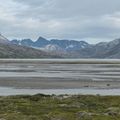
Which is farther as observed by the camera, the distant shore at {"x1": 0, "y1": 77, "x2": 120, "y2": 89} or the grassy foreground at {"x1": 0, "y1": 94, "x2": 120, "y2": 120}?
the distant shore at {"x1": 0, "y1": 77, "x2": 120, "y2": 89}

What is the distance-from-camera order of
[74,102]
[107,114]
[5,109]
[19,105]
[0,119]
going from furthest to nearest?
[74,102], [19,105], [5,109], [107,114], [0,119]

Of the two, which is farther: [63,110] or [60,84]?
[60,84]

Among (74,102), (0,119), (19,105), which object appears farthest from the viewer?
(74,102)

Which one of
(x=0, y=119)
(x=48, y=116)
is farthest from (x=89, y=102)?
(x=0, y=119)

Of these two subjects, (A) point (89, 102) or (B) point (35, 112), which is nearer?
(B) point (35, 112)

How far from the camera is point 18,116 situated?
28.6 metres

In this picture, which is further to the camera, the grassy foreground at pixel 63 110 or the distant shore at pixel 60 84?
the distant shore at pixel 60 84

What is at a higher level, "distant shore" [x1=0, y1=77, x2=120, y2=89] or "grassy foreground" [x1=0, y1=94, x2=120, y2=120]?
"distant shore" [x1=0, y1=77, x2=120, y2=89]

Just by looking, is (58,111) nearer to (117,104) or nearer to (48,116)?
(48,116)

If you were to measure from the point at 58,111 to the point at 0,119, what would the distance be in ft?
18.5

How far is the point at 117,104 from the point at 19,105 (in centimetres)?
919

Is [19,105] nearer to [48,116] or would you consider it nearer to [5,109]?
[5,109]

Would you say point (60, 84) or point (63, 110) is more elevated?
point (60, 84)

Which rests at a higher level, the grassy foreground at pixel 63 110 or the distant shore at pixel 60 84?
the distant shore at pixel 60 84
